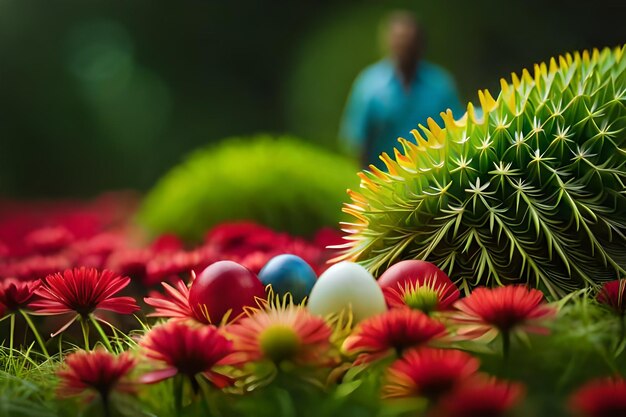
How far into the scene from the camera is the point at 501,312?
63 cm

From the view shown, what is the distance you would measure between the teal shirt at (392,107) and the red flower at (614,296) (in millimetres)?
1383

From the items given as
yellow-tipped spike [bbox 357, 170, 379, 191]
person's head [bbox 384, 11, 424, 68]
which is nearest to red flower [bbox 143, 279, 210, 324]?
yellow-tipped spike [bbox 357, 170, 379, 191]

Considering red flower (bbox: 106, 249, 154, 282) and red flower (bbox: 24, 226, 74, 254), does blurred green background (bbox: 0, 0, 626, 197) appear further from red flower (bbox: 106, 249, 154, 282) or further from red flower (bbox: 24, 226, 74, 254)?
red flower (bbox: 106, 249, 154, 282)

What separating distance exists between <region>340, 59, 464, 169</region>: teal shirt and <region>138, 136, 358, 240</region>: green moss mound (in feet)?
1.27

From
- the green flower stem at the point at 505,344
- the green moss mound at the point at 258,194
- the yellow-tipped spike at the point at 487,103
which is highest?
the green moss mound at the point at 258,194

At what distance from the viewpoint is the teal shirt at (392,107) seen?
2197mm

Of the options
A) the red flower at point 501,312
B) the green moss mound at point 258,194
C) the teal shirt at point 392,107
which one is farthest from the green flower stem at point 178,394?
the teal shirt at point 392,107

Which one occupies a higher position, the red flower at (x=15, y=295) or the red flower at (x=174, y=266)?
the red flower at (x=174, y=266)

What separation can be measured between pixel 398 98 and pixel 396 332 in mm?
1661

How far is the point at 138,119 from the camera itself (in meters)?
6.46

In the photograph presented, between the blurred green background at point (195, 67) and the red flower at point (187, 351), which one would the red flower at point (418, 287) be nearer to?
the red flower at point (187, 351)

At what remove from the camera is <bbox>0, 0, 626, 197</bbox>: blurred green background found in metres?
6.37

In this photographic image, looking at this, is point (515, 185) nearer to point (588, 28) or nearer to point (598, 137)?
point (598, 137)

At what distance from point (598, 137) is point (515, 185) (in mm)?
111
